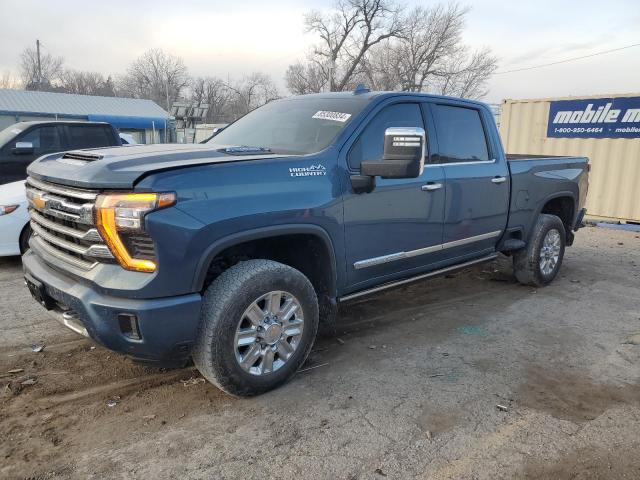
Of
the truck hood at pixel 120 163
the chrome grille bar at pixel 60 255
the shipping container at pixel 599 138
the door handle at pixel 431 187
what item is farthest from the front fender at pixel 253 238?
the shipping container at pixel 599 138

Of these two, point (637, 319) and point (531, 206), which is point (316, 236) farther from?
point (637, 319)

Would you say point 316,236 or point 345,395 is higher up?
point 316,236

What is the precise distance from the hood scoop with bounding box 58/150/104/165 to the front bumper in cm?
71

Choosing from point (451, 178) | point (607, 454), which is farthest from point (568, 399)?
point (451, 178)

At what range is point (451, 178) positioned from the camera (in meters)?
4.24

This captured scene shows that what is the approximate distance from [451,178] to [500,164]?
94 cm

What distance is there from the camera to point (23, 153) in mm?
7523

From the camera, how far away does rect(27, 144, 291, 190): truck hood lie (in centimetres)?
262

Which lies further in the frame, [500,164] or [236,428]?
[500,164]

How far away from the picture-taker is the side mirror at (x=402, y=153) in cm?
314

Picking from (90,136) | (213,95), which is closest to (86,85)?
(213,95)

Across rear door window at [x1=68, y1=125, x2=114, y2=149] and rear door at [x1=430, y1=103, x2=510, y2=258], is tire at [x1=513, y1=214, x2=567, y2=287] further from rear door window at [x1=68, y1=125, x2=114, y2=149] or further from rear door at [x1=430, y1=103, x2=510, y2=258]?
rear door window at [x1=68, y1=125, x2=114, y2=149]

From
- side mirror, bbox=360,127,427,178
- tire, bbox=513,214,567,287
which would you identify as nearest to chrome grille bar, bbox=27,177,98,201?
side mirror, bbox=360,127,427,178

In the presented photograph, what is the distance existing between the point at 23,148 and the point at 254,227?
6193 mm
